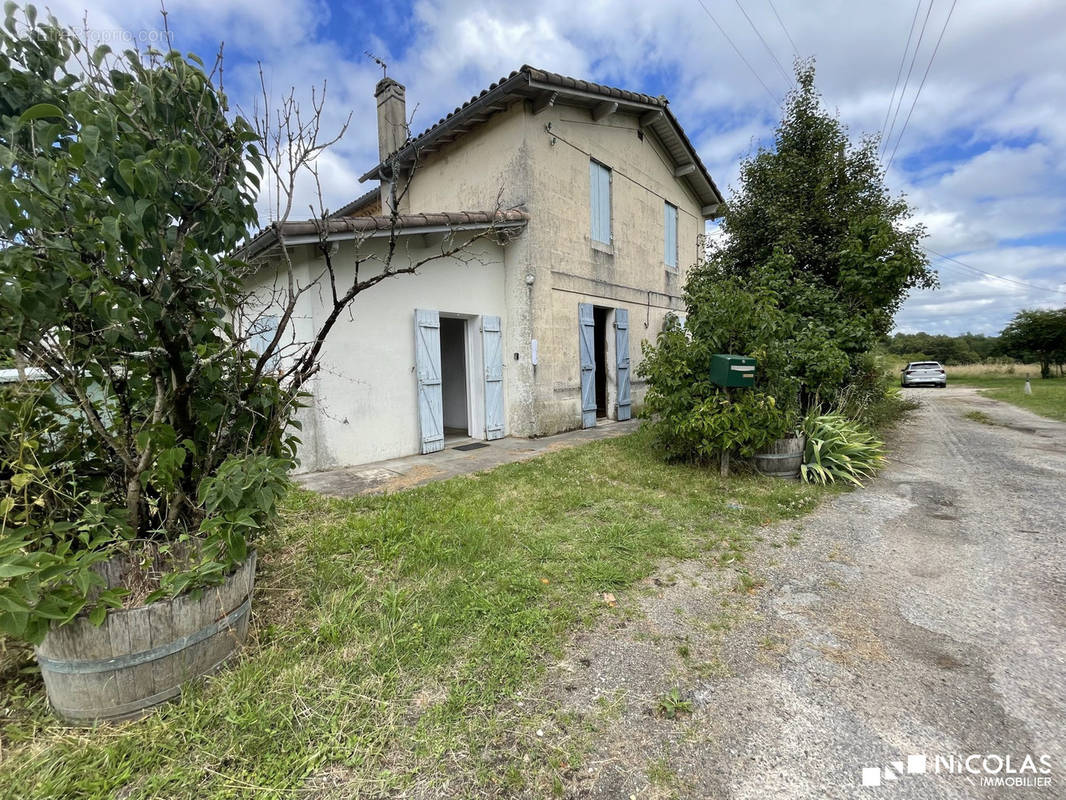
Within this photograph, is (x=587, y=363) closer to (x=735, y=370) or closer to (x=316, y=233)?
(x=735, y=370)

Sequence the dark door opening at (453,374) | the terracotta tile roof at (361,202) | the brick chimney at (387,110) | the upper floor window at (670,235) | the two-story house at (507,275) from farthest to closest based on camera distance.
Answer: the upper floor window at (670,235) → the terracotta tile roof at (361,202) → the dark door opening at (453,374) → the brick chimney at (387,110) → the two-story house at (507,275)

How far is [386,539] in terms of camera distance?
3424mm

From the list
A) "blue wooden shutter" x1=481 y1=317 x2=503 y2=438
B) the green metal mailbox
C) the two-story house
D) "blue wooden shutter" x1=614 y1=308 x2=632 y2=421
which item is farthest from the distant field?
"blue wooden shutter" x1=481 y1=317 x2=503 y2=438

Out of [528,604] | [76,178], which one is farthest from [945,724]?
[76,178]

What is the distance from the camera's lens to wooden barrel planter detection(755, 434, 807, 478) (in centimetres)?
530

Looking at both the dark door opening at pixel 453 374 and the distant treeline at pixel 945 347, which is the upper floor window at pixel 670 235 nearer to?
the dark door opening at pixel 453 374

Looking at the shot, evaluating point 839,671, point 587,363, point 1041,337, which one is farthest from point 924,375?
point 839,671

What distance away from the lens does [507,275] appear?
8.08 m

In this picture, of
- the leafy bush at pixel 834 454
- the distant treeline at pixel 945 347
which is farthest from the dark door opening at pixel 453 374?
the distant treeline at pixel 945 347

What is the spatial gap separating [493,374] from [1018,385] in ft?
89.9

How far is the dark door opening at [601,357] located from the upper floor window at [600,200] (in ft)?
5.06

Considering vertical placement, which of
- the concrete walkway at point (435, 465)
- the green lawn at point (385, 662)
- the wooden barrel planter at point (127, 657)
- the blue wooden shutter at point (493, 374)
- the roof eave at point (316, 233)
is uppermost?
the roof eave at point (316, 233)

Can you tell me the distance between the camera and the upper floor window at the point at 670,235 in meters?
11.2

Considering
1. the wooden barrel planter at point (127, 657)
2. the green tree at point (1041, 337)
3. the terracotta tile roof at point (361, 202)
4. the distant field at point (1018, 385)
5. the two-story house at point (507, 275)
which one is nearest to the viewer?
the wooden barrel planter at point (127, 657)
